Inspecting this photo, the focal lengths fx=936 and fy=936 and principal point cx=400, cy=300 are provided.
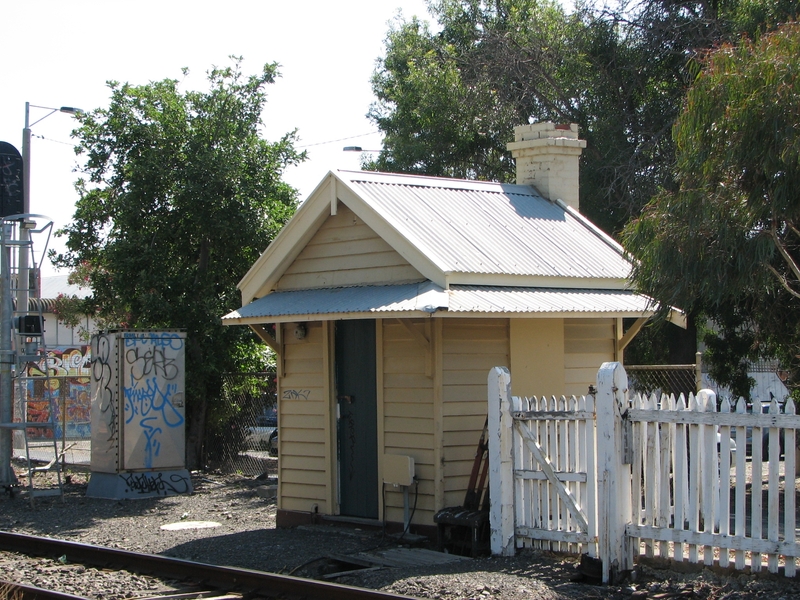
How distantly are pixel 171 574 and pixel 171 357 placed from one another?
6.87 meters

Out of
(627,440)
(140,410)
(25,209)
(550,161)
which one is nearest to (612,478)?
(627,440)

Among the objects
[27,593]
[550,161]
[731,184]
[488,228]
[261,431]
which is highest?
[550,161]

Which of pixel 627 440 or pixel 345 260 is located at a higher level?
pixel 345 260

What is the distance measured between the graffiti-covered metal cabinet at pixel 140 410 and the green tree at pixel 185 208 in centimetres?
124

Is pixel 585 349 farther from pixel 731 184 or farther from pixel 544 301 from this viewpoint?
pixel 731 184

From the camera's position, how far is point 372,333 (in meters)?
10.6

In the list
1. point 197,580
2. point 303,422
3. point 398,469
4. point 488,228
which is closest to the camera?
point 197,580

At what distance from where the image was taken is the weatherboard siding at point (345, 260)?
1037cm

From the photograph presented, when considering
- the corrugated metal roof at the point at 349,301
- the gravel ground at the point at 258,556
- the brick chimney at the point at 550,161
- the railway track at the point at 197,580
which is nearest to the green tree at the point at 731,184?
the corrugated metal roof at the point at 349,301

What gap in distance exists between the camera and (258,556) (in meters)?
9.44

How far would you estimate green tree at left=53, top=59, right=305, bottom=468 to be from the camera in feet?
52.4

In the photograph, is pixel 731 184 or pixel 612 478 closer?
pixel 612 478

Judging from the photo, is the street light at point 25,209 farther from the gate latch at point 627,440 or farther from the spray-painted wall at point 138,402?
the gate latch at point 627,440

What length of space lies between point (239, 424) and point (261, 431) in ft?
2.72
